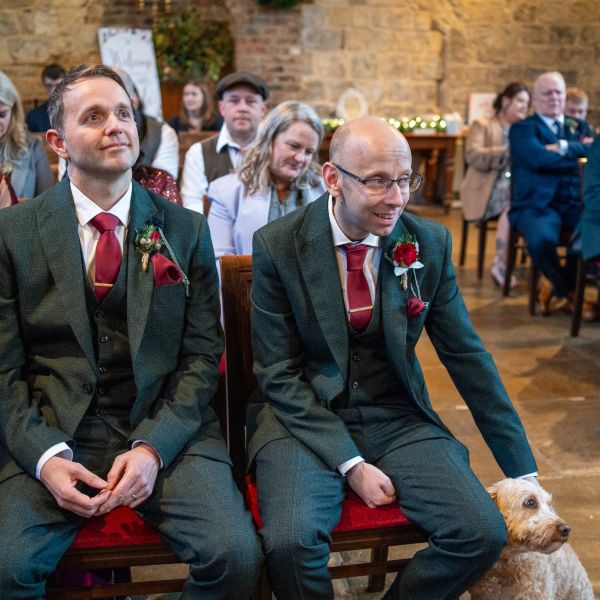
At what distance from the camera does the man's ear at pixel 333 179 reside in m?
2.06

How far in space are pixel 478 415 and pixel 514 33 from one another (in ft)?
30.7

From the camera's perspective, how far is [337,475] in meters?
1.96

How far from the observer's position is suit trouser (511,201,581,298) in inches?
201

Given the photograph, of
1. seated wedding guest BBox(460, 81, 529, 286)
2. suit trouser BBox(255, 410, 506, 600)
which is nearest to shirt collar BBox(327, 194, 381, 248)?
suit trouser BBox(255, 410, 506, 600)

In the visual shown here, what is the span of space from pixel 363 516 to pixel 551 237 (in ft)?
12.0

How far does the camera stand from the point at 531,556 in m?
2.01

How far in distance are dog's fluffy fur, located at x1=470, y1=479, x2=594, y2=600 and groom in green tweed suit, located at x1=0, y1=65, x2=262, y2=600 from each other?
0.64 metres

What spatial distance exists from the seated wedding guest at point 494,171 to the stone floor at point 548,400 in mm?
516

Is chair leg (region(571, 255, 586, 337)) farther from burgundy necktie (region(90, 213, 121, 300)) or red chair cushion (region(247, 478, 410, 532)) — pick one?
burgundy necktie (region(90, 213, 121, 300))

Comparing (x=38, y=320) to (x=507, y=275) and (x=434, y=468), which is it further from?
(x=507, y=275)

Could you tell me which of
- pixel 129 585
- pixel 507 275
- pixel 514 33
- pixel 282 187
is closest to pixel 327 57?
pixel 514 33

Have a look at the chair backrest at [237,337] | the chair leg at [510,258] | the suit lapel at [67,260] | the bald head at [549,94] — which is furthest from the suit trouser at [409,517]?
the bald head at [549,94]

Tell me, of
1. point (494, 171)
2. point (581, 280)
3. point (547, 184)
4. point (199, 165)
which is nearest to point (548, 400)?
point (581, 280)

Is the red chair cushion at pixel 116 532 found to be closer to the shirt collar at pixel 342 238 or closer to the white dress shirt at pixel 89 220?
the white dress shirt at pixel 89 220
